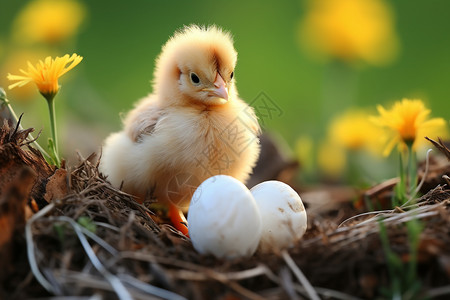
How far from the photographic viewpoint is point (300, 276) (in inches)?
72.8

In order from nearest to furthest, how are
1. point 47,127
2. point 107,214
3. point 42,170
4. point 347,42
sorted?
point 107,214 < point 42,170 < point 47,127 < point 347,42

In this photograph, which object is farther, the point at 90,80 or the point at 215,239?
the point at 90,80

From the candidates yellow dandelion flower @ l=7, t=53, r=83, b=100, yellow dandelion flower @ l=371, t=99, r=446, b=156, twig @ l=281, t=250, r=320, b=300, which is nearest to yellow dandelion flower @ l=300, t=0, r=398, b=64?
yellow dandelion flower @ l=371, t=99, r=446, b=156

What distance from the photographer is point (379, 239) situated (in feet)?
6.55

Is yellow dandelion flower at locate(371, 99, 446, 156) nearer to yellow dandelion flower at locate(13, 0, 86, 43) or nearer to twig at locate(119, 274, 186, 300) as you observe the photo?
twig at locate(119, 274, 186, 300)

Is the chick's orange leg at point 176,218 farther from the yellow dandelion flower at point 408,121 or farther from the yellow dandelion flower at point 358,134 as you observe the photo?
the yellow dandelion flower at point 358,134

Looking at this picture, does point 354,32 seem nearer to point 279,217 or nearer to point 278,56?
point 278,56

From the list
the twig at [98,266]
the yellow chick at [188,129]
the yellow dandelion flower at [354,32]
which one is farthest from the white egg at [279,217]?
the yellow dandelion flower at [354,32]

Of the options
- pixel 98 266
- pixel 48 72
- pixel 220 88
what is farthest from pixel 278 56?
pixel 98 266

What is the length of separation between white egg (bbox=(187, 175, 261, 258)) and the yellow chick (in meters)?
0.55

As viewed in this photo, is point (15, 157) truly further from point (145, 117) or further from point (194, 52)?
point (194, 52)

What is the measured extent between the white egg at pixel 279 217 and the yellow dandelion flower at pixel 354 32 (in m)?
3.50

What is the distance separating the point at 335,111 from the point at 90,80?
10.4 feet

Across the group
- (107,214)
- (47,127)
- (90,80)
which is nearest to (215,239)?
(107,214)
